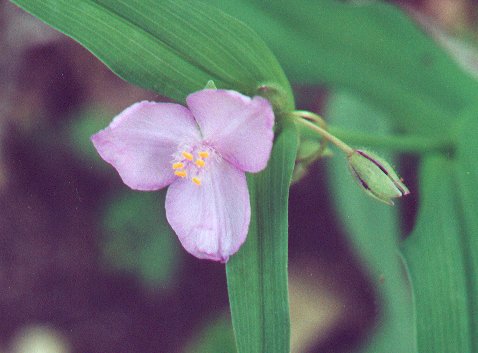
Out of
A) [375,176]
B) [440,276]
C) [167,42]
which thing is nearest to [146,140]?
[167,42]

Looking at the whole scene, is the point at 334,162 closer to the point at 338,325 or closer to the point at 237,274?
the point at 338,325

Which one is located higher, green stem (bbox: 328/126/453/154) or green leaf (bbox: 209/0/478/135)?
green leaf (bbox: 209/0/478/135)

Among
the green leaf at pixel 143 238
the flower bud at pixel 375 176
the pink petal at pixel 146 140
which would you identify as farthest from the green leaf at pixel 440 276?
the green leaf at pixel 143 238

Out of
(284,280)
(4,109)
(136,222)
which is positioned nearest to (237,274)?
(284,280)

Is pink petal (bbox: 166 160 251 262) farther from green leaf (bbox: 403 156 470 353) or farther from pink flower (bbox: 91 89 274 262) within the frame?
green leaf (bbox: 403 156 470 353)

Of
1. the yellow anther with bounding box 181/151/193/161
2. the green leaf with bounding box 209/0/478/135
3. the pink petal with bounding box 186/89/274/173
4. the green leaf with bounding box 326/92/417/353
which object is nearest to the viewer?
the pink petal with bounding box 186/89/274/173

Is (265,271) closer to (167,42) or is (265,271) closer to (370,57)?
(167,42)

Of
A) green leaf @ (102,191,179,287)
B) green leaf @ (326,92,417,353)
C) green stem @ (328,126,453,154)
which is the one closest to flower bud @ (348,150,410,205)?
green stem @ (328,126,453,154)
